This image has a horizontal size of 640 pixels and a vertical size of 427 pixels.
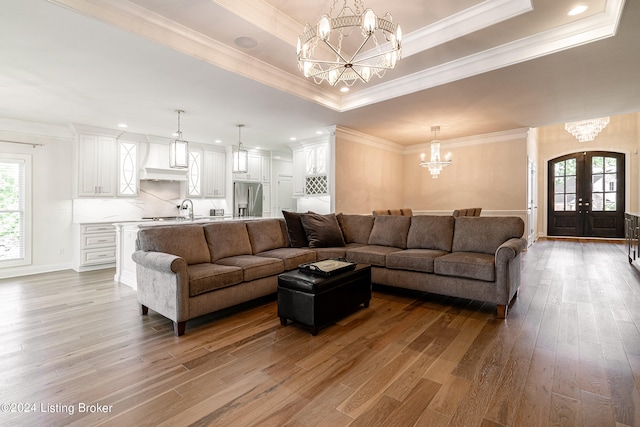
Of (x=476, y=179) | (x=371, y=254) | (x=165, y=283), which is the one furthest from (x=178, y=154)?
(x=476, y=179)

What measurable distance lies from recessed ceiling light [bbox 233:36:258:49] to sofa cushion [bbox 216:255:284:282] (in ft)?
7.72

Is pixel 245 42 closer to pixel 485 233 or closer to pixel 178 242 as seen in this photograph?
pixel 178 242

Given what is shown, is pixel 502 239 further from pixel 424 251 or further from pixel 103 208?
pixel 103 208

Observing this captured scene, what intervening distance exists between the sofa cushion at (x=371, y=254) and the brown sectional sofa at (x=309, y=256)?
0.01m

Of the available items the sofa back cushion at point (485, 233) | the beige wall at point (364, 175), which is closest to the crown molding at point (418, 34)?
the sofa back cushion at point (485, 233)

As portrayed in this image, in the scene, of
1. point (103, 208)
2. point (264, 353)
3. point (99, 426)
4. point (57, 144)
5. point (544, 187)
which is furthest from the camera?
point (544, 187)

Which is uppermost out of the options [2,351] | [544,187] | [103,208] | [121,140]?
Answer: [121,140]

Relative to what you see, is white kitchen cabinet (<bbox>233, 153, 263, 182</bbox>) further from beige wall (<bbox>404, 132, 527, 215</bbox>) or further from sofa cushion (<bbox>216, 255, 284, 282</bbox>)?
sofa cushion (<bbox>216, 255, 284, 282</bbox>)

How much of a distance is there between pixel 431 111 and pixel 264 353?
452 cm

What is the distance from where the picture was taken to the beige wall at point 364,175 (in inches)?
239

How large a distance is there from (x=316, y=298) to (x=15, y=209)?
6.03 m

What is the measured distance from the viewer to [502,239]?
11.3 ft

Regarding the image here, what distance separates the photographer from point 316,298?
2559mm

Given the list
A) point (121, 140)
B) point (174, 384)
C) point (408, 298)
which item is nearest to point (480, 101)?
point (408, 298)
